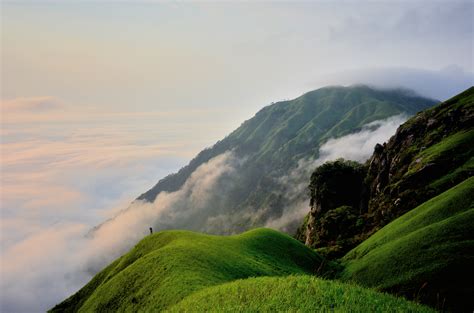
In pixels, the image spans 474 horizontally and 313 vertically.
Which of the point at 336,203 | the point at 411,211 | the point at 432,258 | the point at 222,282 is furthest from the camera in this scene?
the point at 336,203

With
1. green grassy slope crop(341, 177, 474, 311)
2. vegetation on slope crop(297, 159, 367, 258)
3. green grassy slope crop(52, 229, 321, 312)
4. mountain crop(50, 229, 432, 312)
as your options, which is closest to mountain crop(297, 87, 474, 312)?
green grassy slope crop(341, 177, 474, 311)

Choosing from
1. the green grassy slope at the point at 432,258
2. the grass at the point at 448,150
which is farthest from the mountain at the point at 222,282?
the grass at the point at 448,150

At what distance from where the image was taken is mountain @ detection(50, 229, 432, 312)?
19.3m

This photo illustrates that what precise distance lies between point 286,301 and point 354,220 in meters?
105

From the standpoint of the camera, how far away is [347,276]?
66812 millimetres

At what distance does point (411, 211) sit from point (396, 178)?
3625 centimetres

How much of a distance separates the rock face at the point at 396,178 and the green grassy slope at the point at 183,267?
122ft

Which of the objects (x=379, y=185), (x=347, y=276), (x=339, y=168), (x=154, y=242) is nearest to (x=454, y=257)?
(x=347, y=276)

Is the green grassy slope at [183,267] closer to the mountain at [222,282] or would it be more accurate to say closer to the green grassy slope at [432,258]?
the mountain at [222,282]

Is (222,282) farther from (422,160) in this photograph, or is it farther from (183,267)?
(422,160)

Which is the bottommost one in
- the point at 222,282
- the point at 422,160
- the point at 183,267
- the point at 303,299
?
the point at 222,282

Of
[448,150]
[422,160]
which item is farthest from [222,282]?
[422,160]

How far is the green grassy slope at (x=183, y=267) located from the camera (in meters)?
40.1

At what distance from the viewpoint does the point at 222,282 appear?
4084 cm
